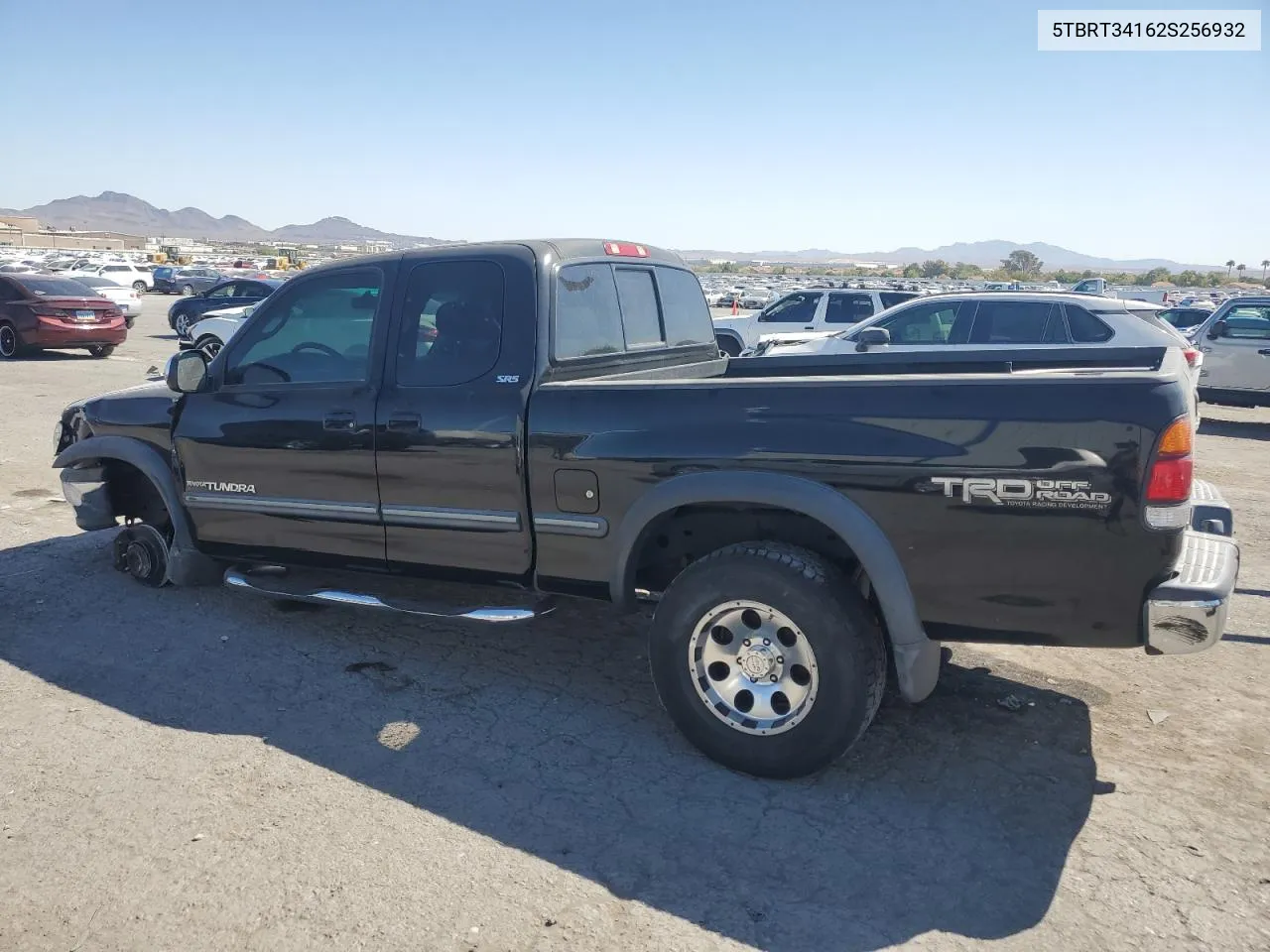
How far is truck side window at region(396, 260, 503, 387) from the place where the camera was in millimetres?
4414

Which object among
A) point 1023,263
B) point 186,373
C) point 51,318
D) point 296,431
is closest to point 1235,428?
point 296,431

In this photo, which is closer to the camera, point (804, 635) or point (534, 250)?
point (804, 635)

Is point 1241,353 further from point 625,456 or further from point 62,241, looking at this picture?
point 62,241

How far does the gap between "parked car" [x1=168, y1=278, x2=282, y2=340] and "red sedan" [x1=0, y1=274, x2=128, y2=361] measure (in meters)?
5.53

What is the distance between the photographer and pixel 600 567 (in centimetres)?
413

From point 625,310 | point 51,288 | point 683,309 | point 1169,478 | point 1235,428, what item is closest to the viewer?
point 1169,478

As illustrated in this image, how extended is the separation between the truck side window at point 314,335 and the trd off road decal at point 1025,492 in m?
2.77

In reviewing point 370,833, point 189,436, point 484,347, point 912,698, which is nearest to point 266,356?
point 189,436

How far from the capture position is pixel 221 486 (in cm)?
514

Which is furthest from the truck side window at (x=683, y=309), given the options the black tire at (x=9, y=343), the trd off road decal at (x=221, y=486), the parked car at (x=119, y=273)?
the parked car at (x=119, y=273)

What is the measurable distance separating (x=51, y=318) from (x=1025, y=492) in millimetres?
18712

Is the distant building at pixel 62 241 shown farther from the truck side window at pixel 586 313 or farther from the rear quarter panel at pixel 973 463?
the rear quarter panel at pixel 973 463

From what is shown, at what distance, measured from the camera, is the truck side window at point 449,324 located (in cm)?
441

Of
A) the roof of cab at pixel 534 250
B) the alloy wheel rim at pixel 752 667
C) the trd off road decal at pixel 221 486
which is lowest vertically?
the alloy wheel rim at pixel 752 667
